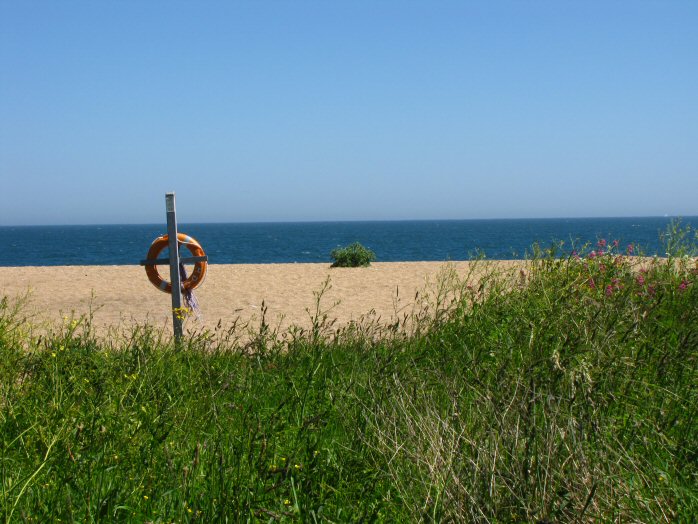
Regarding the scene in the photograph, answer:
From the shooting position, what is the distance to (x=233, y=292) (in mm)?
14164

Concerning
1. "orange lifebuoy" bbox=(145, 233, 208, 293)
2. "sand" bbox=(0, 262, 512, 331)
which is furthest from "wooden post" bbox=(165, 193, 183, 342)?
"sand" bbox=(0, 262, 512, 331)

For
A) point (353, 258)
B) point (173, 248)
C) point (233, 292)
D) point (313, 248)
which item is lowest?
point (313, 248)

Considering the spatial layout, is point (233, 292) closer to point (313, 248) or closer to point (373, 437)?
point (373, 437)

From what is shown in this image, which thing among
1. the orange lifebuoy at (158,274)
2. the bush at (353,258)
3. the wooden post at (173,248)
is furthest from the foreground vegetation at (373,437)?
the bush at (353,258)

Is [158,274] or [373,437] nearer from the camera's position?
[373,437]

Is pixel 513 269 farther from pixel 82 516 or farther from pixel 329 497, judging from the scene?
pixel 82 516

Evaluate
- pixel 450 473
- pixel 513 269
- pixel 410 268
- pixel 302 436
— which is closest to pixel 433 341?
pixel 513 269

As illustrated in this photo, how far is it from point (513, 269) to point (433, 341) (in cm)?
190

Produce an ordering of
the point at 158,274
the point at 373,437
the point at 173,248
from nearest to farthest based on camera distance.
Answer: the point at 373,437
the point at 173,248
the point at 158,274

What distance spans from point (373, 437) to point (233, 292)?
1146 cm

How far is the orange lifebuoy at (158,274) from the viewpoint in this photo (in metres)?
8.75

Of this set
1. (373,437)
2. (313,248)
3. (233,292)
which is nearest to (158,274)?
(233,292)

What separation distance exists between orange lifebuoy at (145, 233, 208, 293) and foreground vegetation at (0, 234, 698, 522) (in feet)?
11.9

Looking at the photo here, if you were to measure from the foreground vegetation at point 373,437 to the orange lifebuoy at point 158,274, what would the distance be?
3.64m
